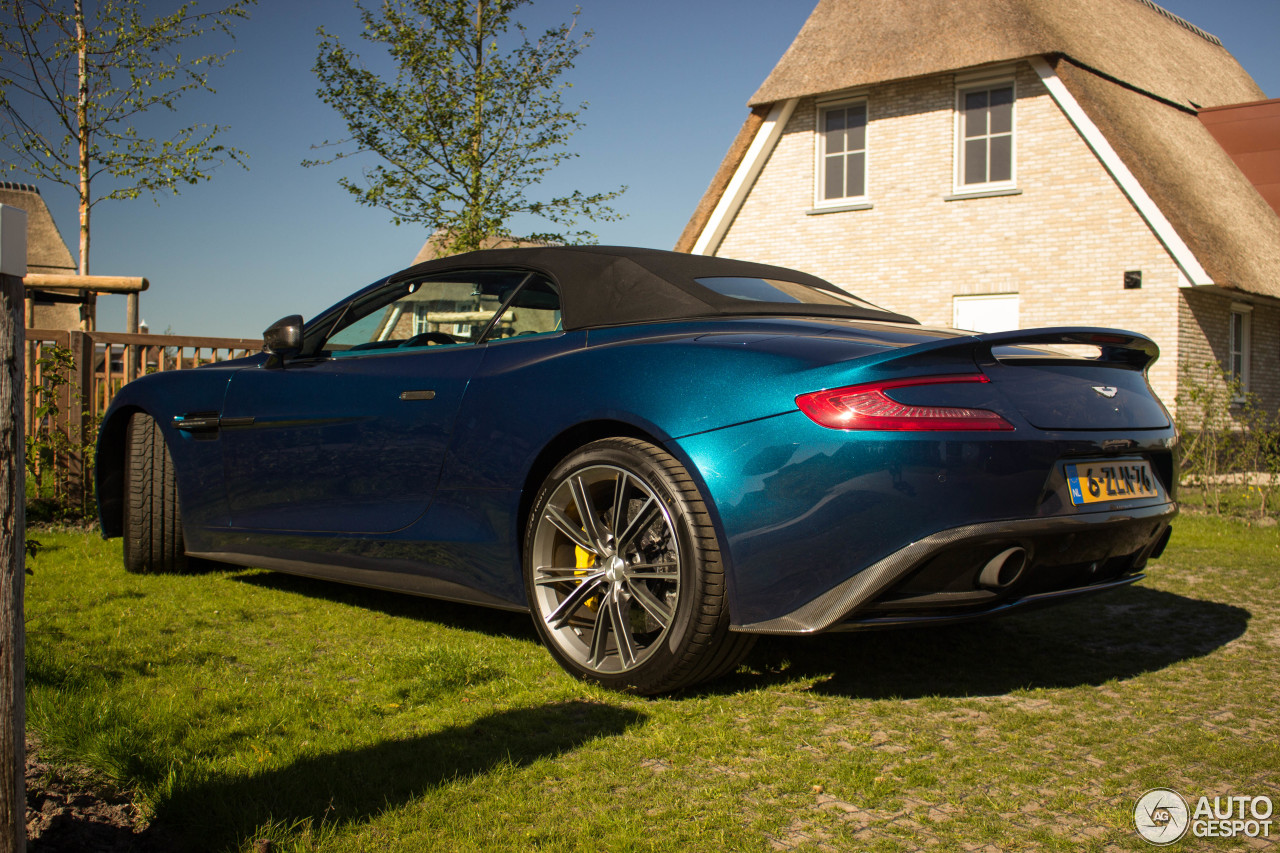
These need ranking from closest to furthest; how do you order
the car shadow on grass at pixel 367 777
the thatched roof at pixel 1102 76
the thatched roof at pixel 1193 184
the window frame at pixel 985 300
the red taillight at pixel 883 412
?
the car shadow on grass at pixel 367 777, the red taillight at pixel 883 412, the thatched roof at pixel 1193 184, the thatched roof at pixel 1102 76, the window frame at pixel 985 300

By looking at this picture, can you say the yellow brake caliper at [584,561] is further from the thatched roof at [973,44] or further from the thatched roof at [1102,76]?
the thatched roof at [973,44]

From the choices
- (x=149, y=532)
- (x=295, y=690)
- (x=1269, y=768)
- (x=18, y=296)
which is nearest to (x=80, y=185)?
(x=149, y=532)

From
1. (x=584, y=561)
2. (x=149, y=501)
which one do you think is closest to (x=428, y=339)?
(x=584, y=561)

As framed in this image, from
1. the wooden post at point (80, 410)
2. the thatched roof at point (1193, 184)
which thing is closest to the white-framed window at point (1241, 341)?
the thatched roof at point (1193, 184)

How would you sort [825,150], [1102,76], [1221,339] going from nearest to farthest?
[1221,339]
[1102,76]
[825,150]

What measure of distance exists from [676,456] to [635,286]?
0.94 m

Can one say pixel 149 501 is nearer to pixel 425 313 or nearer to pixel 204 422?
pixel 204 422

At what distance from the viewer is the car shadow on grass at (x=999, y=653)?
3516 mm

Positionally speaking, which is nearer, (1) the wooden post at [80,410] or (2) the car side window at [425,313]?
(2) the car side window at [425,313]

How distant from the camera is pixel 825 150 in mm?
17547

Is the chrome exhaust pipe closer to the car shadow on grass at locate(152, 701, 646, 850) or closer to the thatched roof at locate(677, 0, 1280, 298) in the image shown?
the car shadow on grass at locate(152, 701, 646, 850)

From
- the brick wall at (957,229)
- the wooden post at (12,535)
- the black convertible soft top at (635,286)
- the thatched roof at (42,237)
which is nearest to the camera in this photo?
the wooden post at (12,535)

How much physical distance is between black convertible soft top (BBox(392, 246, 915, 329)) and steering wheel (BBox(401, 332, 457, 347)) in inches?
11.6

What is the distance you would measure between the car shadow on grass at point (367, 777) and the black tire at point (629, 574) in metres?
0.22
